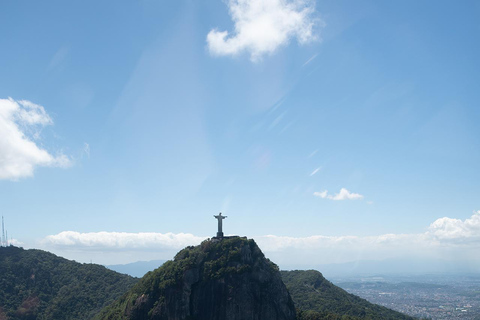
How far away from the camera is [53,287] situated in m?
121

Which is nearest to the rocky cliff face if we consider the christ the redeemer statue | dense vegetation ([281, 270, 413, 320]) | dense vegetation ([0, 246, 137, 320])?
the christ the redeemer statue

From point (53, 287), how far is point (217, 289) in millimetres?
86007

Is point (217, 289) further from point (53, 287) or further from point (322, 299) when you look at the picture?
point (53, 287)

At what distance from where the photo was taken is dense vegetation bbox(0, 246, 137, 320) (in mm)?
107031

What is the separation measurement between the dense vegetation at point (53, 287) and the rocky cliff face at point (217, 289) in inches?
1986

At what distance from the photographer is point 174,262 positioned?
69.8 m

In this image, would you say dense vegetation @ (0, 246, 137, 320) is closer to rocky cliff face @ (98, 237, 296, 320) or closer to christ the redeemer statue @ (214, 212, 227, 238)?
rocky cliff face @ (98, 237, 296, 320)

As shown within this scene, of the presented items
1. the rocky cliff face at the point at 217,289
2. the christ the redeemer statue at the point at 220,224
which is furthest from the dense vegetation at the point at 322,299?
the christ the redeemer statue at the point at 220,224

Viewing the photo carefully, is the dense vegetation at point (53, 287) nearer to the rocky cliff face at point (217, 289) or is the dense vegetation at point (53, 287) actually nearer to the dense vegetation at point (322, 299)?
the rocky cliff face at point (217, 289)

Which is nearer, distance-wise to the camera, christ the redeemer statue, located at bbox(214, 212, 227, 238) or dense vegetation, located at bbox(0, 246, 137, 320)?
christ the redeemer statue, located at bbox(214, 212, 227, 238)

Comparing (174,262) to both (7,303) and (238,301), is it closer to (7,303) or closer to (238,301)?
(238,301)

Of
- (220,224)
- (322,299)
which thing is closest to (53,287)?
(220,224)

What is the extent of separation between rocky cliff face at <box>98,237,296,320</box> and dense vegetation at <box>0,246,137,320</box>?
166ft

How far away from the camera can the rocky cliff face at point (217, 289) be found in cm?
6188
